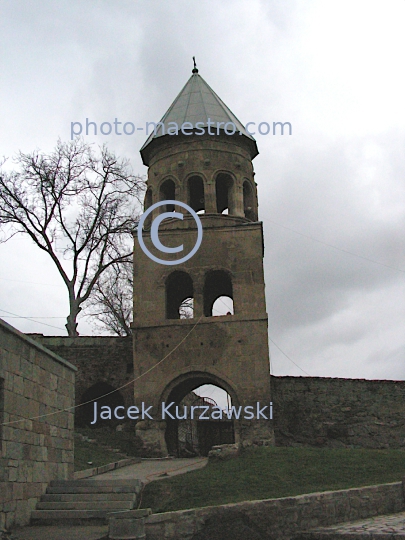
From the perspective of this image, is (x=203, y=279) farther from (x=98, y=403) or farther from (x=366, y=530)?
(x=366, y=530)

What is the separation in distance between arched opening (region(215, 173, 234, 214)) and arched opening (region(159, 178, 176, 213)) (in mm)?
1590

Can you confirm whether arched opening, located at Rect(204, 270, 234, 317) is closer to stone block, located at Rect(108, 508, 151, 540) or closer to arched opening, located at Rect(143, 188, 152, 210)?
arched opening, located at Rect(143, 188, 152, 210)

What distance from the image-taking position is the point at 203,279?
18922 mm

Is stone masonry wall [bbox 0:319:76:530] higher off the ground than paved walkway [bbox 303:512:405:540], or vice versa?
stone masonry wall [bbox 0:319:76:530]

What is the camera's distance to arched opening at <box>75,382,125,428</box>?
20109 millimetres

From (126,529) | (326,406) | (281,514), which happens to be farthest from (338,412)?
(126,529)

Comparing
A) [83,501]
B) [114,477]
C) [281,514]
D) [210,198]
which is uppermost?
[210,198]

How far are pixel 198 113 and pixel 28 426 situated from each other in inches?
566

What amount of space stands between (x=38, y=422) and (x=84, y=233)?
45.2ft

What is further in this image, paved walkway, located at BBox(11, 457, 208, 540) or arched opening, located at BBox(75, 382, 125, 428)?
arched opening, located at BBox(75, 382, 125, 428)

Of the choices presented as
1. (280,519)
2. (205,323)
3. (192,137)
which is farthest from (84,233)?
(280,519)

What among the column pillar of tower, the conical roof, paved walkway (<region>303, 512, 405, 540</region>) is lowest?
paved walkway (<region>303, 512, 405, 540</region>)

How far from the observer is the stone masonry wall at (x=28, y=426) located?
9156 mm

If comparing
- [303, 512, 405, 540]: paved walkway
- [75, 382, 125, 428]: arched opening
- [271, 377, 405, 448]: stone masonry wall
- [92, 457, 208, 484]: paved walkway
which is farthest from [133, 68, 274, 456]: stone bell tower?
[303, 512, 405, 540]: paved walkway
